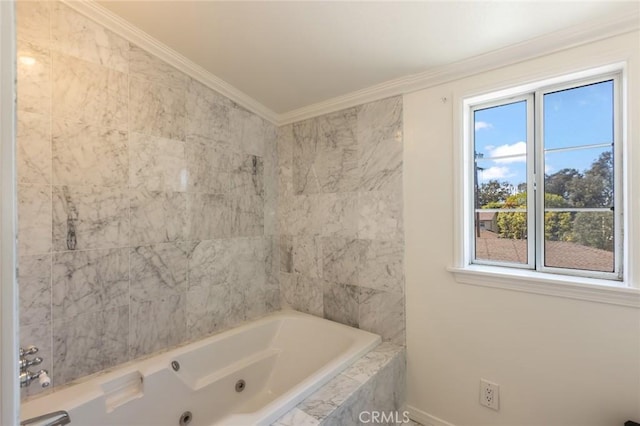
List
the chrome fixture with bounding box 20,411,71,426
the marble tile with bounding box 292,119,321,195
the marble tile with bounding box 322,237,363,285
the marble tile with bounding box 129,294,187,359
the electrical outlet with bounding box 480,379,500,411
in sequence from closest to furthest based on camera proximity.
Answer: the chrome fixture with bounding box 20,411,71,426 → the electrical outlet with bounding box 480,379,500,411 → the marble tile with bounding box 129,294,187,359 → the marble tile with bounding box 322,237,363,285 → the marble tile with bounding box 292,119,321,195

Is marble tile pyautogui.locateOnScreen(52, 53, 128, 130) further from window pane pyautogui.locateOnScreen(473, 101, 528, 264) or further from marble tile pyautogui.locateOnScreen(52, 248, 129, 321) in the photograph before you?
window pane pyautogui.locateOnScreen(473, 101, 528, 264)

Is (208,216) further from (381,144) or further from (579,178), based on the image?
(579,178)

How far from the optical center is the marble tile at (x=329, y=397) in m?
1.31

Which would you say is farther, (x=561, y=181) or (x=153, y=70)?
(x=153, y=70)

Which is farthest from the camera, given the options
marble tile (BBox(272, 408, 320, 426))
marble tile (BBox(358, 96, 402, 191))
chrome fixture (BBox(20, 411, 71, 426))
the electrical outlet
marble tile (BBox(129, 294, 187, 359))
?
A: marble tile (BBox(358, 96, 402, 191))

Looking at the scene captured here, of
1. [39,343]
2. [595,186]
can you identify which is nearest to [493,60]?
[595,186]

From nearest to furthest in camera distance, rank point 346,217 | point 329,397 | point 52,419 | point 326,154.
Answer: point 52,419
point 329,397
point 346,217
point 326,154

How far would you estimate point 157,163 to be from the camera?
1.85 m

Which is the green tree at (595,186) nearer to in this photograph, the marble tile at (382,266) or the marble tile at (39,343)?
the marble tile at (382,266)

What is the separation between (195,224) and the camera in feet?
6.66

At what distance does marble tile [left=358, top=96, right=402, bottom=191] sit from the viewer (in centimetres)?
Answer: 195

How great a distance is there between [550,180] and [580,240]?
1.10ft

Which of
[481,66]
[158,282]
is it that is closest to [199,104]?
[158,282]

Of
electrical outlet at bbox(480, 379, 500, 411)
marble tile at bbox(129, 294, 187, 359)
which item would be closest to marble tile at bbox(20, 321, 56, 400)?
marble tile at bbox(129, 294, 187, 359)
